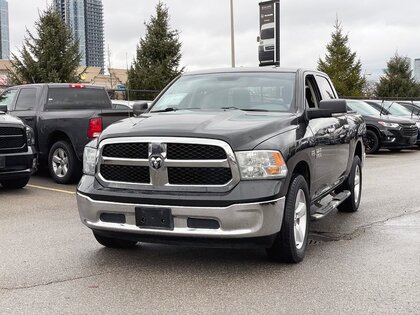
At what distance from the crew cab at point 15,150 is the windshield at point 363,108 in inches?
436

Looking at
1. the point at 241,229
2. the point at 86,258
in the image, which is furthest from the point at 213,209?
the point at 86,258

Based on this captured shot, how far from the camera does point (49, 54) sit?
25172 millimetres

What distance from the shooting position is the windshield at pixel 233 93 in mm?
5621

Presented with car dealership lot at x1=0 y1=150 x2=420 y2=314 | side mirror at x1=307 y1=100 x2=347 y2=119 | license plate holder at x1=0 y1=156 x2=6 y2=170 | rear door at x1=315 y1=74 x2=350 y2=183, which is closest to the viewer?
car dealership lot at x1=0 y1=150 x2=420 y2=314

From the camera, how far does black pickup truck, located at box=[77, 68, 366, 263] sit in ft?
14.2

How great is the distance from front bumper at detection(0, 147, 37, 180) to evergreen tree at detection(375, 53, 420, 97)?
3924 cm

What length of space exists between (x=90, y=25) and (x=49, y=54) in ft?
107

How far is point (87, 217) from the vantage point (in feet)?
15.8

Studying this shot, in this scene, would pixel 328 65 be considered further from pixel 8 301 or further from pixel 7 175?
pixel 8 301

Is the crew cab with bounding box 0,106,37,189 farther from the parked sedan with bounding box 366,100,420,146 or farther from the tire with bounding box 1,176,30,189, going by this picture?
the parked sedan with bounding box 366,100,420,146

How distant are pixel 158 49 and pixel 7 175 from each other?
24.1m

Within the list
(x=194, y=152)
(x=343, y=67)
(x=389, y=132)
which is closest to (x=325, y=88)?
(x=194, y=152)

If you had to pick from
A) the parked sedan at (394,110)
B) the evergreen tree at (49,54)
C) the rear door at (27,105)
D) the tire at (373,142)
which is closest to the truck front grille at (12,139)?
the rear door at (27,105)

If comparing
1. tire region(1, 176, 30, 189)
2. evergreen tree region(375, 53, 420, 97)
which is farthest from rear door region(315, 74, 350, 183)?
evergreen tree region(375, 53, 420, 97)
